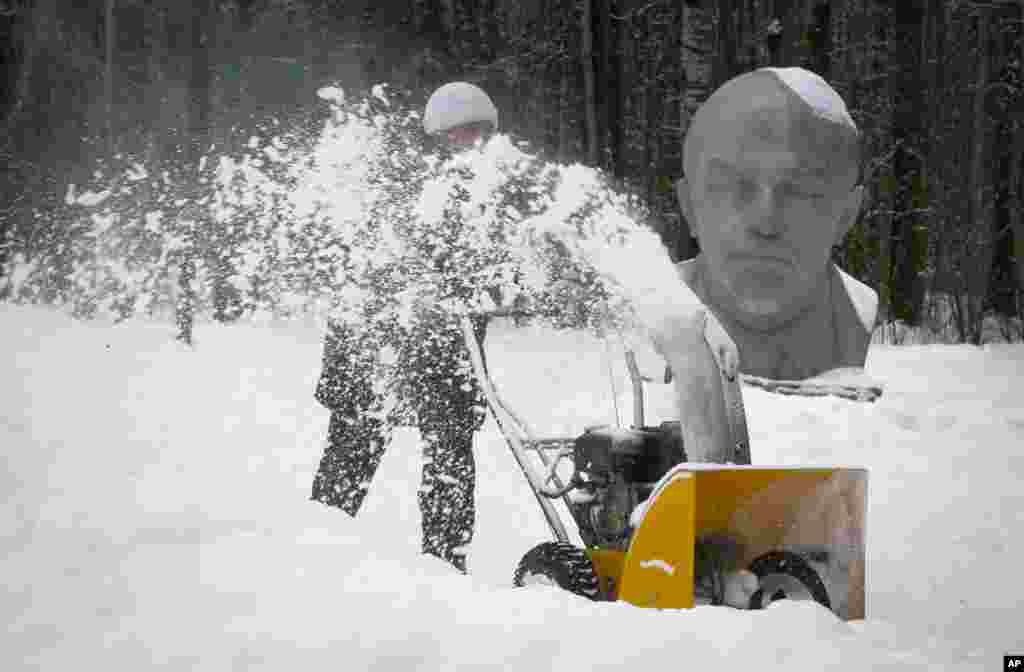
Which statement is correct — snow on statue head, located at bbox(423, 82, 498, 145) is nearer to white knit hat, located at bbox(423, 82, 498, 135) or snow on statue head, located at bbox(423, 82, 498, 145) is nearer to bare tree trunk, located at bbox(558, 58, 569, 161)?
white knit hat, located at bbox(423, 82, 498, 135)

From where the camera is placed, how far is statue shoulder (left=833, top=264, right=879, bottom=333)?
21.3 feet

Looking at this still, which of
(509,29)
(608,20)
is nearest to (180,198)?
(608,20)

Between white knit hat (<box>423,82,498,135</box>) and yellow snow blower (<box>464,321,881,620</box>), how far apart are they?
1730mm

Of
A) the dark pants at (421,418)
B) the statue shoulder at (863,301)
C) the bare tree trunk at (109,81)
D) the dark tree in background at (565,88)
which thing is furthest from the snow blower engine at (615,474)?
the bare tree trunk at (109,81)

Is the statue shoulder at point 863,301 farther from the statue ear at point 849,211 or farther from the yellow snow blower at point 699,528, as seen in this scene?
the yellow snow blower at point 699,528

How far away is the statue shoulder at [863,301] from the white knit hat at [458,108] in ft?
7.78

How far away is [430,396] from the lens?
503 cm

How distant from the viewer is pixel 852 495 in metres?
3.80

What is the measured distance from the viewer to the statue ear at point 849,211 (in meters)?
6.19

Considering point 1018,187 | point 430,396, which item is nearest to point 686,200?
point 430,396

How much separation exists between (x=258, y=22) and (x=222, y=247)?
12.6m

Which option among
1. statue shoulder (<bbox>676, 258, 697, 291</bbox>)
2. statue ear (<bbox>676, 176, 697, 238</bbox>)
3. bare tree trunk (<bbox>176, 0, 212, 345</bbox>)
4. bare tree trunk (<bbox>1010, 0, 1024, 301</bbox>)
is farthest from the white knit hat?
bare tree trunk (<bbox>1010, 0, 1024, 301</bbox>)

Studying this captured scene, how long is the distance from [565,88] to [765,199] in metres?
16.0

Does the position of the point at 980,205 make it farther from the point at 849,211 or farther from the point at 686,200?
the point at 686,200
